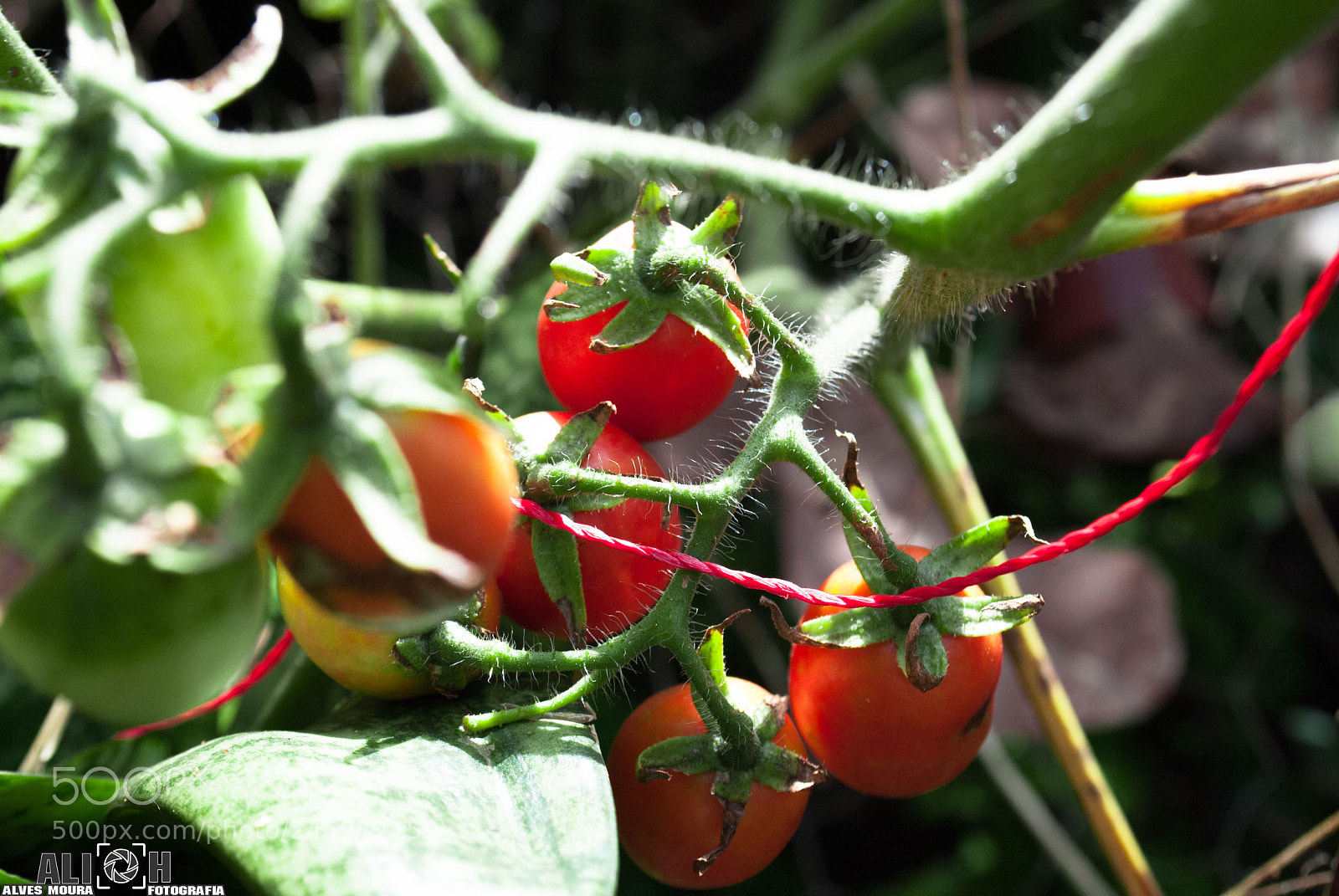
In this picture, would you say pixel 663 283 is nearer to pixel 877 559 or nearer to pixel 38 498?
pixel 877 559

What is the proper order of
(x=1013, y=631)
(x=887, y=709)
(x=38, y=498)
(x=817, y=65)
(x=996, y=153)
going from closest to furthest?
(x=38, y=498) < (x=996, y=153) < (x=887, y=709) < (x=1013, y=631) < (x=817, y=65)

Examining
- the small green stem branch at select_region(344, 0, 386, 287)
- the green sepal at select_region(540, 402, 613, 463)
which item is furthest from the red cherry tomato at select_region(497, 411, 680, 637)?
the small green stem branch at select_region(344, 0, 386, 287)

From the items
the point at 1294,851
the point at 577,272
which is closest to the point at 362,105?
the point at 577,272

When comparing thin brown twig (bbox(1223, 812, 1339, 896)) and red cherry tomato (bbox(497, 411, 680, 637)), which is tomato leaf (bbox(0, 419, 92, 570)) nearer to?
red cherry tomato (bbox(497, 411, 680, 637))

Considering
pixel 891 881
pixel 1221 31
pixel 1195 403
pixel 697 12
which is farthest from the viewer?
pixel 697 12

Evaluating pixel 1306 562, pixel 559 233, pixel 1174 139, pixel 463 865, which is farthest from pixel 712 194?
pixel 1306 562

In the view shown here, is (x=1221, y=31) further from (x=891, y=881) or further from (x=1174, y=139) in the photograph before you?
(x=891, y=881)

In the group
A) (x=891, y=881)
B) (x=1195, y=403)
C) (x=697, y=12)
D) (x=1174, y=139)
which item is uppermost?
(x=1174, y=139)

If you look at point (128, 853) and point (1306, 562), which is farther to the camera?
point (1306, 562)
